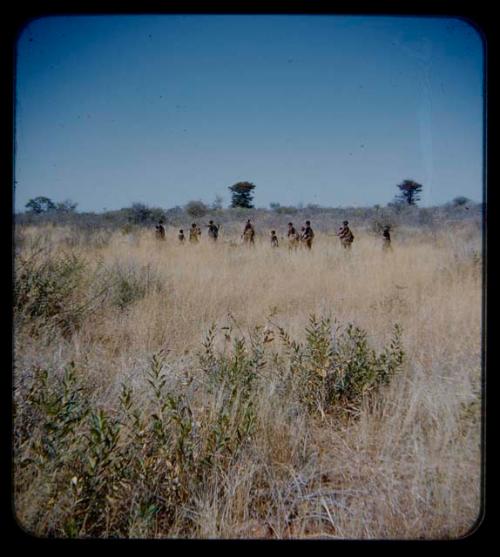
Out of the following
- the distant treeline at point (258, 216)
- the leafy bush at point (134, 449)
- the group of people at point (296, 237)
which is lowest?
the leafy bush at point (134, 449)

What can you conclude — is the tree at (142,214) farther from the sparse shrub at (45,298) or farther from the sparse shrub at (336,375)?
the sparse shrub at (336,375)

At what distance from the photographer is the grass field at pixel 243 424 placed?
1.98 m

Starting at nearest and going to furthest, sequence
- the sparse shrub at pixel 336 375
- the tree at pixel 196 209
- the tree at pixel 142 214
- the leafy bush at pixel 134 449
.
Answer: the leafy bush at pixel 134 449, the sparse shrub at pixel 336 375, the tree at pixel 142 214, the tree at pixel 196 209

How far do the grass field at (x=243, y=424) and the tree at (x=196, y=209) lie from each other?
1765 centimetres

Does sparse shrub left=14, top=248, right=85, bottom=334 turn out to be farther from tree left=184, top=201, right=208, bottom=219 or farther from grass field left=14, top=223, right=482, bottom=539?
tree left=184, top=201, right=208, bottom=219

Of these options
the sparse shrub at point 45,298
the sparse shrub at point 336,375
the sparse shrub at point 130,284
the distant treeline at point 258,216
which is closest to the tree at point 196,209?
the distant treeline at point 258,216

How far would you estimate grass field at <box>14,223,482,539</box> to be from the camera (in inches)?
78.0

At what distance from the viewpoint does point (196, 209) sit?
73.4 feet

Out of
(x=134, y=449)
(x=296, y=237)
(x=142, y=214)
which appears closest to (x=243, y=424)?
(x=134, y=449)

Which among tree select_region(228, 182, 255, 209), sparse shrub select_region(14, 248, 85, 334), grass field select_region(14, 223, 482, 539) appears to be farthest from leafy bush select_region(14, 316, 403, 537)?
tree select_region(228, 182, 255, 209)

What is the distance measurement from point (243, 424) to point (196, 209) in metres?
20.6

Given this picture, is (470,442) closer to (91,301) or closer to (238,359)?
(238,359)
